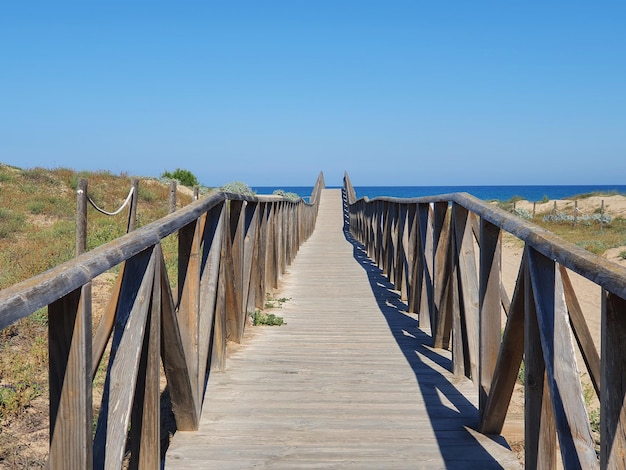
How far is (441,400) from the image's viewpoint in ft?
13.8

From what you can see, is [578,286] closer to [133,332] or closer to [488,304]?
[488,304]

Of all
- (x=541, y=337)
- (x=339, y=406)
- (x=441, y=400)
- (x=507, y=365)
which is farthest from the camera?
(x=441, y=400)

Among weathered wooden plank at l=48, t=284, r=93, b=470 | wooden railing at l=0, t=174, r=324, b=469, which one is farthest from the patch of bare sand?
weathered wooden plank at l=48, t=284, r=93, b=470

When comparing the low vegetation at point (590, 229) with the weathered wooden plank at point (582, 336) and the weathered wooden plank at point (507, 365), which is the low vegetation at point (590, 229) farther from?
the weathered wooden plank at point (582, 336)

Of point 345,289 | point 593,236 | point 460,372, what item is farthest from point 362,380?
point 593,236

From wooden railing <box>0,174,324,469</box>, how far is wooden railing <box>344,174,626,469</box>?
145 cm

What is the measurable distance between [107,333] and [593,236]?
983 inches

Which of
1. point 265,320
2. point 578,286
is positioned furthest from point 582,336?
point 578,286

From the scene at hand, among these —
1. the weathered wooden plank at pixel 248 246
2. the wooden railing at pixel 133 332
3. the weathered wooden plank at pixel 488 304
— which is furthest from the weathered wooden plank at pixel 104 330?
the weathered wooden plank at pixel 248 246

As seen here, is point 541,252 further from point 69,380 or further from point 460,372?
point 460,372

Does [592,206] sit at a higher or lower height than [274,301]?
higher

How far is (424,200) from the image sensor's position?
633cm

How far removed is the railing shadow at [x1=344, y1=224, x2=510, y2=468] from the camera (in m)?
3.41

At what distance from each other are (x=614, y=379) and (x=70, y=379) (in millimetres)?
1505
